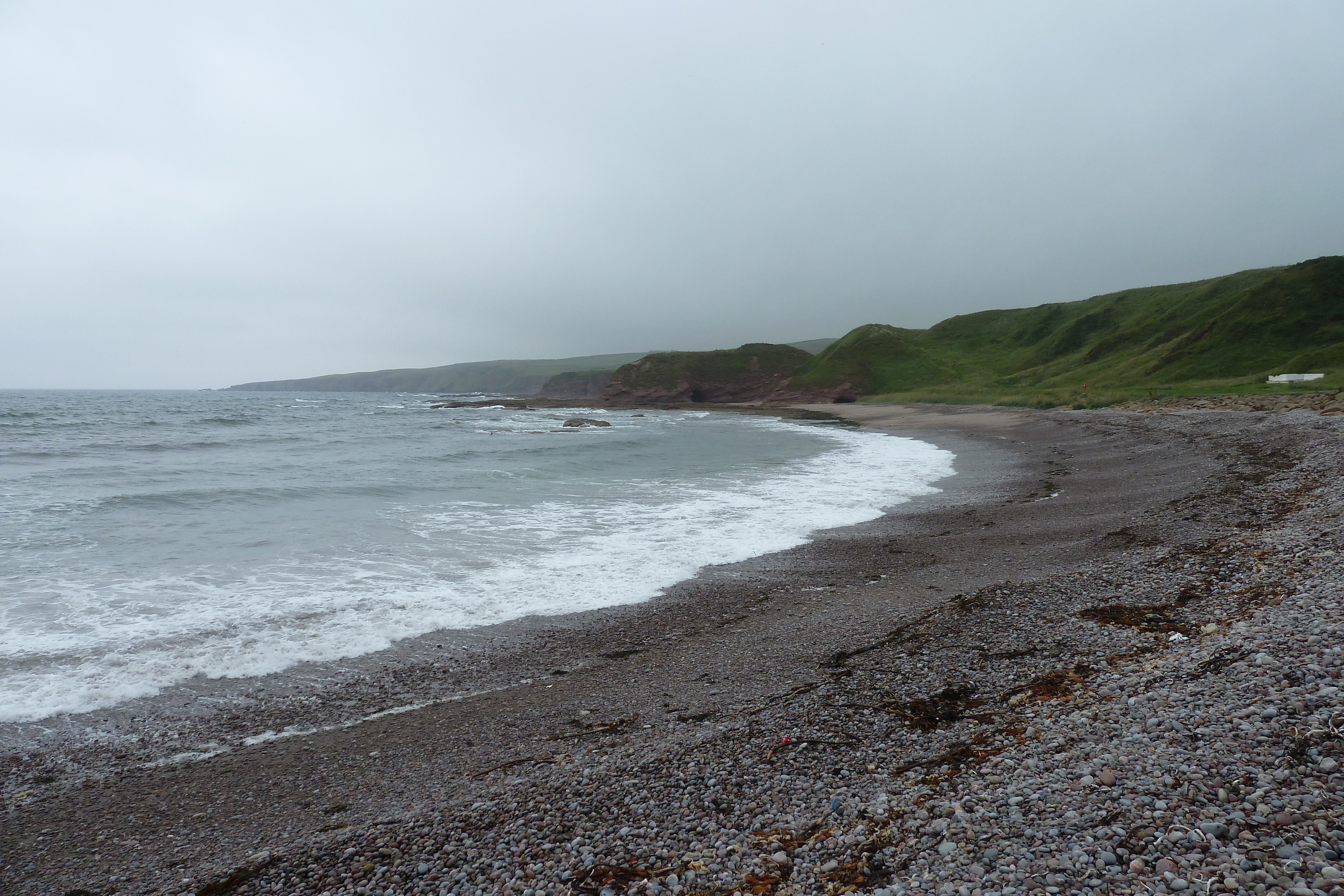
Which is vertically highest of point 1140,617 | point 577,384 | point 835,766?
point 577,384

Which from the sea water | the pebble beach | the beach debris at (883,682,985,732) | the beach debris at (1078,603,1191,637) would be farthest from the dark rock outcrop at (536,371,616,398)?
the beach debris at (883,682,985,732)

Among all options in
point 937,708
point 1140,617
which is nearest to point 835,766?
point 937,708

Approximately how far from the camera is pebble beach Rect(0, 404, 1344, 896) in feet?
10.4

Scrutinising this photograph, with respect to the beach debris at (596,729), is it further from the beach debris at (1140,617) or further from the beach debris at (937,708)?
the beach debris at (1140,617)

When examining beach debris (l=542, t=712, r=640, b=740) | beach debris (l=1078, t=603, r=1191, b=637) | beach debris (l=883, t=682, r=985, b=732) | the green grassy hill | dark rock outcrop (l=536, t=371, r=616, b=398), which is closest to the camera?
beach debris (l=883, t=682, r=985, b=732)

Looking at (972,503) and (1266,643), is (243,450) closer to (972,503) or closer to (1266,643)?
(972,503)

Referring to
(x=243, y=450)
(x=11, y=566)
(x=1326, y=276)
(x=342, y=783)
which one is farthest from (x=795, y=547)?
(x=1326, y=276)

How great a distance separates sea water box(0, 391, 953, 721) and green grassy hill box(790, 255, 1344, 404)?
28925mm

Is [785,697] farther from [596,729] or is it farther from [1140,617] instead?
[1140,617]

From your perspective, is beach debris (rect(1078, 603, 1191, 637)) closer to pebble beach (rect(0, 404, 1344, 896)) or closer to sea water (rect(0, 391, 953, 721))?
pebble beach (rect(0, 404, 1344, 896))

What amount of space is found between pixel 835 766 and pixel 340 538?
40.5 feet

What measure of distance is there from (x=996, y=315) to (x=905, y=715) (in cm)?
11322

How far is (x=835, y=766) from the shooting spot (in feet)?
14.7

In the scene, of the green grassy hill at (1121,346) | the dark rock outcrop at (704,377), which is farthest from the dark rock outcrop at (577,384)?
the green grassy hill at (1121,346)
